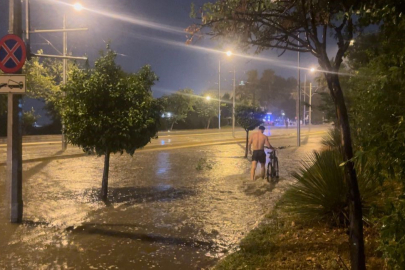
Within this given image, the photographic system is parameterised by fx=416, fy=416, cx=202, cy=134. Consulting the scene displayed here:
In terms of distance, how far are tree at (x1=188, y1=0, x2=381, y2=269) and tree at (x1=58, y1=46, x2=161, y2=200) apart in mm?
2826

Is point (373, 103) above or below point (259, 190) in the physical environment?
above

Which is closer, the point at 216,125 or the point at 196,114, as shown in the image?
the point at 196,114

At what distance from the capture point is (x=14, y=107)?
7254mm

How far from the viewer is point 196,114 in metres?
63.9

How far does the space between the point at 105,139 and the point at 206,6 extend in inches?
145

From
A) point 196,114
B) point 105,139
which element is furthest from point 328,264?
point 196,114

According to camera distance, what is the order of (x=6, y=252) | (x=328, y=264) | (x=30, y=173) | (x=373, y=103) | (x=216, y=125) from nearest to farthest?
(x=373, y=103) < (x=328, y=264) < (x=6, y=252) < (x=30, y=173) < (x=216, y=125)

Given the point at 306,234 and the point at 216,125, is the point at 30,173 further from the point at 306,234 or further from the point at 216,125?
the point at 216,125

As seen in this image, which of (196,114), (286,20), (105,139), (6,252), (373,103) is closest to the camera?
(373,103)

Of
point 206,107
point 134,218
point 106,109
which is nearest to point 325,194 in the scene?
point 134,218

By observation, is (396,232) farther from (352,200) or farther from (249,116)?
(249,116)

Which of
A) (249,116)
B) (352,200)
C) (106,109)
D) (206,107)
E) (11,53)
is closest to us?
(352,200)

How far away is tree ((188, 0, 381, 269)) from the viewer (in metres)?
4.16

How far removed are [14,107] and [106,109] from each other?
6.60 ft
